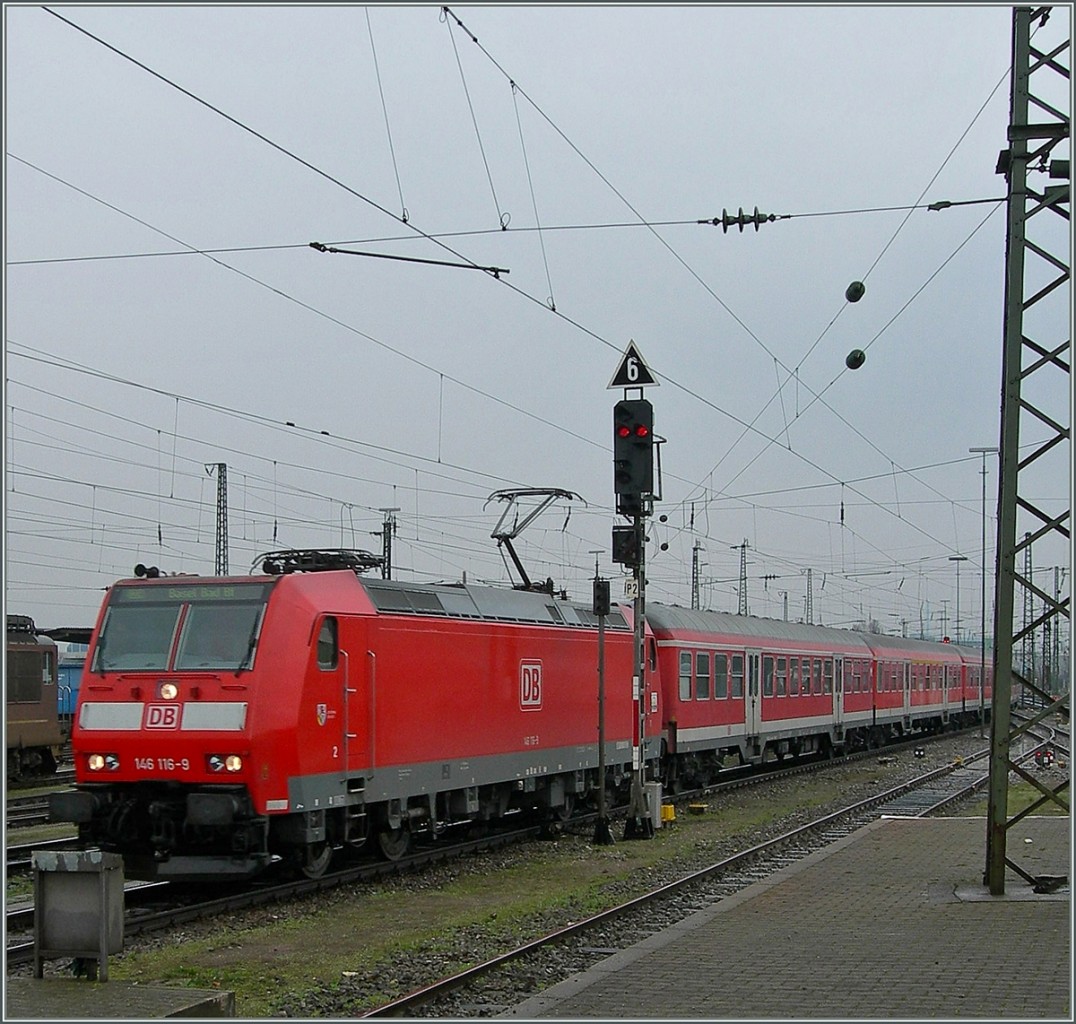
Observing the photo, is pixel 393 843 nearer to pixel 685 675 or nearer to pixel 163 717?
pixel 163 717

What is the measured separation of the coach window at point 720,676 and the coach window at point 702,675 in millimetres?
434

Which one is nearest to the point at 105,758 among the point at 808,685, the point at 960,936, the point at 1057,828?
the point at 960,936

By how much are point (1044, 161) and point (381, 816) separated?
9.63 m

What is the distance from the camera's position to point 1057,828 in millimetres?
20078

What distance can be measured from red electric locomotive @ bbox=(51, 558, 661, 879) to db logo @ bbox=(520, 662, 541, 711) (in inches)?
73.2

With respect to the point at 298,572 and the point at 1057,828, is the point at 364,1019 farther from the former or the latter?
the point at 1057,828

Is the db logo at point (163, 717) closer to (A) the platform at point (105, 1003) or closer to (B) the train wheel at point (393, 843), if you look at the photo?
(B) the train wheel at point (393, 843)

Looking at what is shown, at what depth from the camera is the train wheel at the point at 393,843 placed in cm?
1636

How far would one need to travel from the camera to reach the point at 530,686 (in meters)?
19.6

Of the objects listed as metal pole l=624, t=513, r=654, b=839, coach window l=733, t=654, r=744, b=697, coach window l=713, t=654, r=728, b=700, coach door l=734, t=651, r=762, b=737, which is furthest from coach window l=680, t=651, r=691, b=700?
metal pole l=624, t=513, r=654, b=839

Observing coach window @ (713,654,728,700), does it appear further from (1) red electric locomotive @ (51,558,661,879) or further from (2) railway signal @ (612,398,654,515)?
(1) red electric locomotive @ (51,558,661,879)

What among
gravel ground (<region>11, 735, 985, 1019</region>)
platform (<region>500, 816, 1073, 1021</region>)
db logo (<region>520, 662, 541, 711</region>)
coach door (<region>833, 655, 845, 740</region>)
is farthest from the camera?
coach door (<region>833, 655, 845, 740</region>)

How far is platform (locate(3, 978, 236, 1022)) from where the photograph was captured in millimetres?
7617

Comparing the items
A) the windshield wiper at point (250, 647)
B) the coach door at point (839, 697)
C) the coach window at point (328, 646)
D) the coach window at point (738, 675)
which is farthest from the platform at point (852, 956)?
the coach door at point (839, 697)
